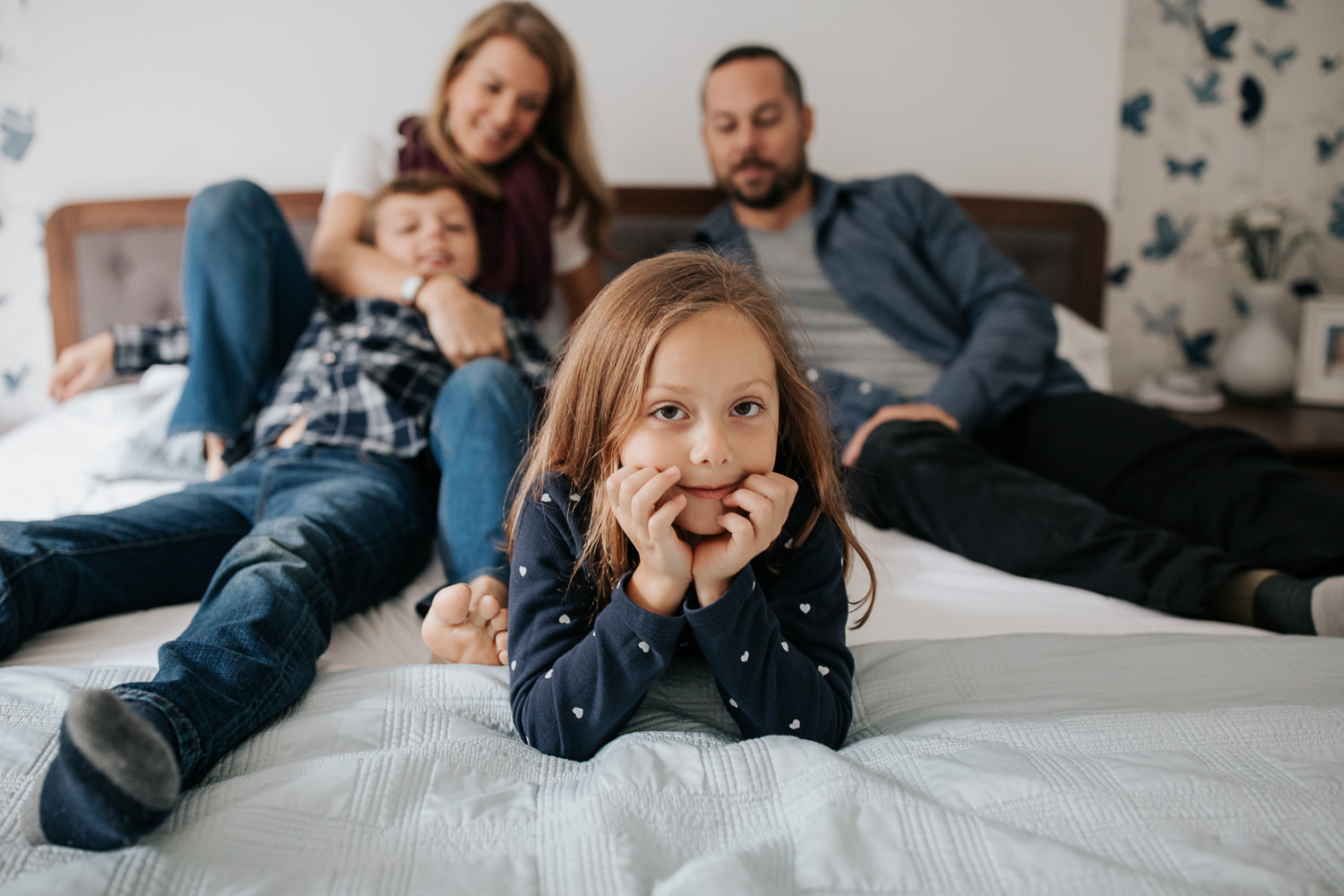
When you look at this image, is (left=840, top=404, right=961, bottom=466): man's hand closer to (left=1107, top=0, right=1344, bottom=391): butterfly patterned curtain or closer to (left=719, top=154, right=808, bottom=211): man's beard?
(left=719, top=154, right=808, bottom=211): man's beard

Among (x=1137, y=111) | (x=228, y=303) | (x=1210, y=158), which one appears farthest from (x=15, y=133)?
(x=1210, y=158)

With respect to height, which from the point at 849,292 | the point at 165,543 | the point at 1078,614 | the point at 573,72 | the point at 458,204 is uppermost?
the point at 573,72

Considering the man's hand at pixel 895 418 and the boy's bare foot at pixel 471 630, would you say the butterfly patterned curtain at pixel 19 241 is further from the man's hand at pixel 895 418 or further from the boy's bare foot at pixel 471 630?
the man's hand at pixel 895 418

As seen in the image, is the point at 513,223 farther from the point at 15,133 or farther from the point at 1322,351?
the point at 1322,351

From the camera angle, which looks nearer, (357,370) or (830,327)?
(357,370)

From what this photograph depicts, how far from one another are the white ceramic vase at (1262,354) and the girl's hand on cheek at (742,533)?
6.66 feet

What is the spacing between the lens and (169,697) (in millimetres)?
668

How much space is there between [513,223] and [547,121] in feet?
0.93

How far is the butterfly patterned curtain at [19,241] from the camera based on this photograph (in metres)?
2.07

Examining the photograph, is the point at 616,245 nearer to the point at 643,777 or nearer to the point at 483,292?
the point at 483,292

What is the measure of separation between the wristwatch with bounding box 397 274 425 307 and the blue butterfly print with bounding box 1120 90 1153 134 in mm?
1971

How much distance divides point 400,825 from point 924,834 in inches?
14.4

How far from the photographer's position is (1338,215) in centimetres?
238

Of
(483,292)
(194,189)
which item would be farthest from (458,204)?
(194,189)
